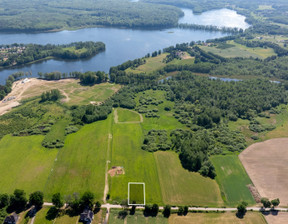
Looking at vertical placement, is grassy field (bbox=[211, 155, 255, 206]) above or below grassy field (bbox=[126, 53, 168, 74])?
below

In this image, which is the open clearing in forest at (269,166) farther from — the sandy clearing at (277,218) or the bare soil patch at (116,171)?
the bare soil patch at (116,171)

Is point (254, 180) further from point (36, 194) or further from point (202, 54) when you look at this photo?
point (202, 54)

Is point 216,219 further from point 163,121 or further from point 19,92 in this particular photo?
point 19,92

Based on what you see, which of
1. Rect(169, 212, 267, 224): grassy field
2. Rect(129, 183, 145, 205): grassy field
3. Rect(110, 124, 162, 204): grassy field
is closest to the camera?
Rect(169, 212, 267, 224): grassy field

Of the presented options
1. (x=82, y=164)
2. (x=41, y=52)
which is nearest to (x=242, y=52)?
(x=41, y=52)

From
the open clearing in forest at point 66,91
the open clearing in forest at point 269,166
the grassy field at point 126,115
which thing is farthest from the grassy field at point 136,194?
the open clearing in forest at point 66,91

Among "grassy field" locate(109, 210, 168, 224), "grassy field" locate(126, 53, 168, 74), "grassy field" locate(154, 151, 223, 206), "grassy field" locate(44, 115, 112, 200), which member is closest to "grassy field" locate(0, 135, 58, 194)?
"grassy field" locate(44, 115, 112, 200)

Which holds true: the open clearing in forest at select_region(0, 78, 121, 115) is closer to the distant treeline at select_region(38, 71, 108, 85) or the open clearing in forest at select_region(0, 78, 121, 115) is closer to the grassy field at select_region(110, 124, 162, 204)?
the distant treeline at select_region(38, 71, 108, 85)
